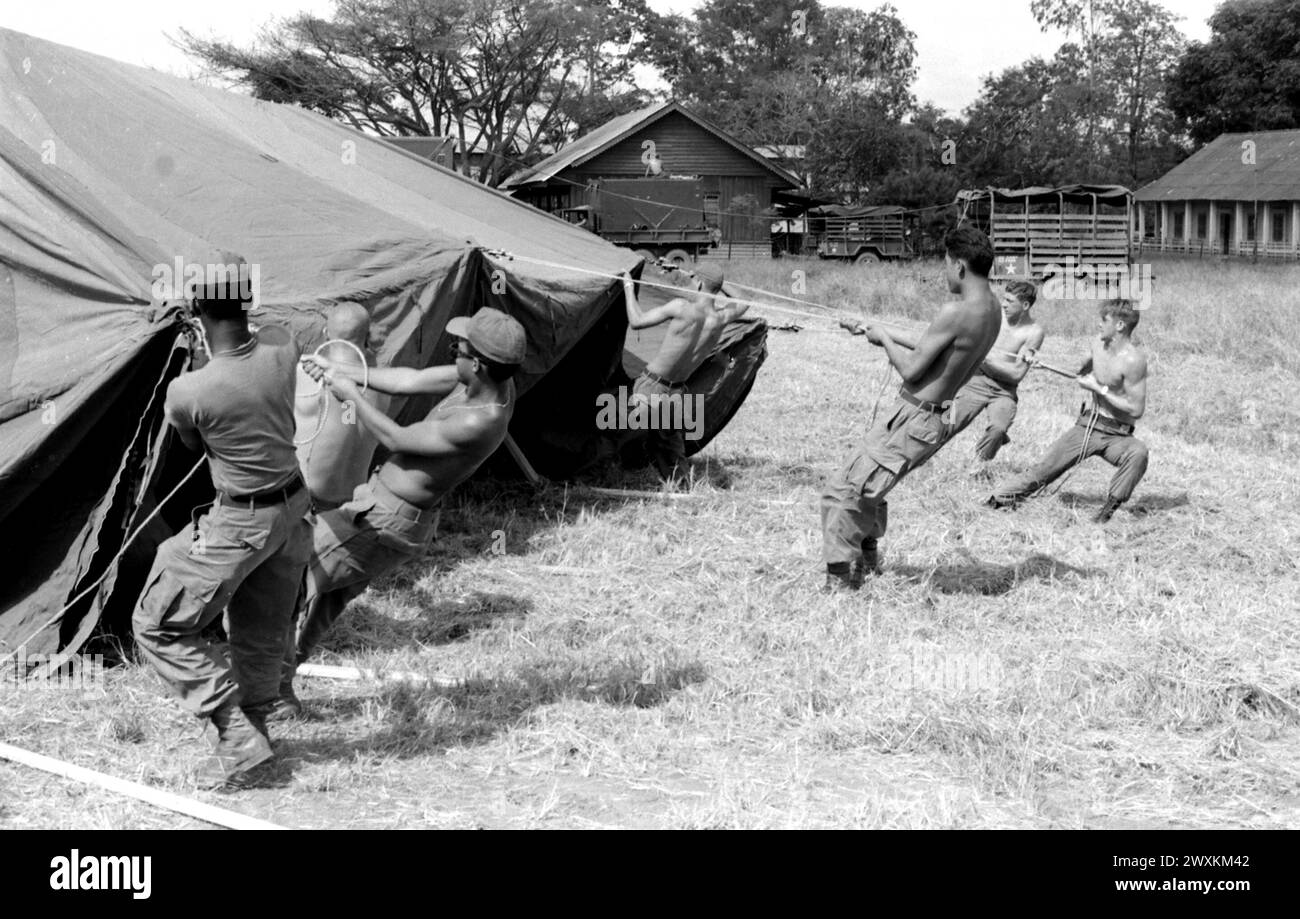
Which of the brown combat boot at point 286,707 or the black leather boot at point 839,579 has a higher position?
the black leather boot at point 839,579

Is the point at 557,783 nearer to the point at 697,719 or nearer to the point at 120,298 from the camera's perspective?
the point at 697,719

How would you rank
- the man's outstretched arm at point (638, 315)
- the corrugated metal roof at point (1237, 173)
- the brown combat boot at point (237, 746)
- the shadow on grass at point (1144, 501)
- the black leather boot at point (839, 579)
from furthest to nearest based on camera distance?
1. the corrugated metal roof at point (1237, 173)
2. the shadow on grass at point (1144, 501)
3. the man's outstretched arm at point (638, 315)
4. the black leather boot at point (839, 579)
5. the brown combat boot at point (237, 746)

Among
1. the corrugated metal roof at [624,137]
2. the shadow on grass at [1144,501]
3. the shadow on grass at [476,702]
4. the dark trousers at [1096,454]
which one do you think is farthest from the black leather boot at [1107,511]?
the corrugated metal roof at [624,137]

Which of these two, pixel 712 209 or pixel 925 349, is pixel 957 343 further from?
pixel 712 209

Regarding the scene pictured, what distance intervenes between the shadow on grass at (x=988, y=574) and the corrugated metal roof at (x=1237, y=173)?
3598 cm

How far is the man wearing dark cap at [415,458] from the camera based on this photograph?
5.05 metres

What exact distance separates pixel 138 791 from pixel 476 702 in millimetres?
1390

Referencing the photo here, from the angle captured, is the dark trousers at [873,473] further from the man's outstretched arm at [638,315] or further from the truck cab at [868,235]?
the truck cab at [868,235]

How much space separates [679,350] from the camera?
920 cm

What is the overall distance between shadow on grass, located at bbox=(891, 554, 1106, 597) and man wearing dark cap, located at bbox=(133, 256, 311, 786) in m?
3.64

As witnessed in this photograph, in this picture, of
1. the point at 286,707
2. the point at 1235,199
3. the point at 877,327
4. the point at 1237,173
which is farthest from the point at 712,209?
the point at 286,707

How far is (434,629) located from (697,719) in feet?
4.91

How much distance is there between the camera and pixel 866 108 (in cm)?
4409

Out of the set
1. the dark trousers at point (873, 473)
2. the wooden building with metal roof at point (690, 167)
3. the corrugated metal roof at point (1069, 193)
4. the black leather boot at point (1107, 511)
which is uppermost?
the wooden building with metal roof at point (690, 167)
